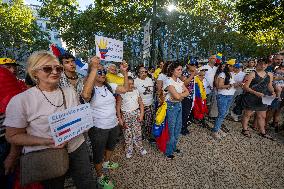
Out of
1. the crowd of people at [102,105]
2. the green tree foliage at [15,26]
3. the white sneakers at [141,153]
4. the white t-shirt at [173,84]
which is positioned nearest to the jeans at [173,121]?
the crowd of people at [102,105]

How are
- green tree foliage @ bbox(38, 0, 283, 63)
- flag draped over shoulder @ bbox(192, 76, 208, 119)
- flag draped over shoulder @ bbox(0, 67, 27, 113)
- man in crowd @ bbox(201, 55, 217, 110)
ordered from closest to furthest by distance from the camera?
flag draped over shoulder @ bbox(0, 67, 27, 113), flag draped over shoulder @ bbox(192, 76, 208, 119), man in crowd @ bbox(201, 55, 217, 110), green tree foliage @ bbox(38, 0, 283, 63)

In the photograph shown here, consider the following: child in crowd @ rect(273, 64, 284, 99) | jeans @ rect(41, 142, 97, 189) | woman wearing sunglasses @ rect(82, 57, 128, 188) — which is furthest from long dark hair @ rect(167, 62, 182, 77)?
child in crowd @ rect(273, 64, 284, 99)

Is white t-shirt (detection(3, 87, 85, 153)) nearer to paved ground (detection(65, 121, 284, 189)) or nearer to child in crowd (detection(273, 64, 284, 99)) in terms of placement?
paved ground (detection(65, 121, 284, 189))

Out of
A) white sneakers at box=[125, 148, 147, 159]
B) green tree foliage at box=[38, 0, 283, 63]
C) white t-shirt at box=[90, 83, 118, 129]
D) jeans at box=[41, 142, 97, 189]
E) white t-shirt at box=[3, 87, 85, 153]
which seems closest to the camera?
white t-shirt at box=[3, 87, 85, 153]

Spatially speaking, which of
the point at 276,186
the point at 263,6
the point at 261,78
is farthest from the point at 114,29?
the point at 276,186

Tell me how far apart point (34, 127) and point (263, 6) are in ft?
58.7

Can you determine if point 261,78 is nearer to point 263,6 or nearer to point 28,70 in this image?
point 28,70

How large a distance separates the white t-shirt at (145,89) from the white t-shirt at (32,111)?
350 cm

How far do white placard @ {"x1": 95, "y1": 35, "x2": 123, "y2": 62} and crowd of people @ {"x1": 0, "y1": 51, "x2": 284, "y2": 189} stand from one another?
272mm

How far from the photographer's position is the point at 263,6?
15.8m

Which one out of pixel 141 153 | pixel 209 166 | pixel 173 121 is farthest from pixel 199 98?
pixel 141 153

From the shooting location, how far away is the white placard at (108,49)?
13.5ft

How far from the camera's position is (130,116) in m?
4.89

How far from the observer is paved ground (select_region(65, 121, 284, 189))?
4004mm
